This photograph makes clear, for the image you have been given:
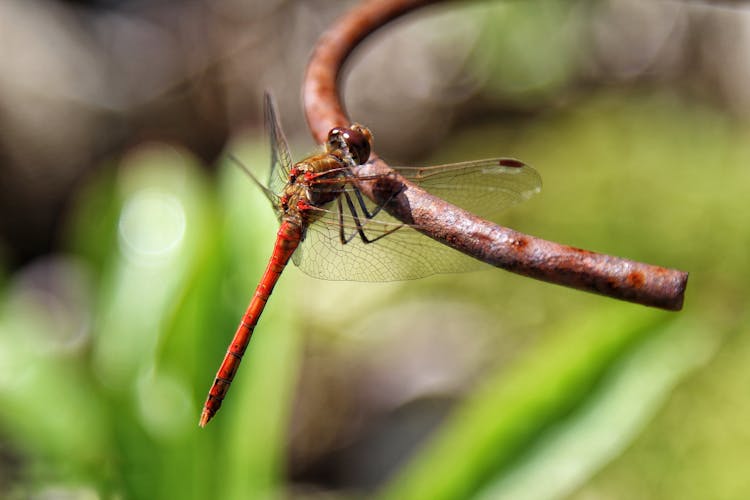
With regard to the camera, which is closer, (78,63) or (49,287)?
(49,287)

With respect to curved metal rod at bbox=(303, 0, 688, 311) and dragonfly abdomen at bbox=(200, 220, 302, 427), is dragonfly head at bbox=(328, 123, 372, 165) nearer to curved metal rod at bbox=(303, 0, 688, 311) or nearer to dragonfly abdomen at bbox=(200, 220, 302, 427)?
dragonfly abdomen at bbox=(200, 220, 302, 427)

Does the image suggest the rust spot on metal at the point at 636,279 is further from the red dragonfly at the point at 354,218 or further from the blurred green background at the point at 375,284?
the blurred green background at the point at 375,284

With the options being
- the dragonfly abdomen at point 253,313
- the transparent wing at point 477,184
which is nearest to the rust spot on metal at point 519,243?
the transparent wing at point 477,184

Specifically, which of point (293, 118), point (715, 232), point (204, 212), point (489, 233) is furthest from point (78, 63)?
point (489, 233)

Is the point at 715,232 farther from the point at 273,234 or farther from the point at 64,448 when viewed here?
the point at 64,448

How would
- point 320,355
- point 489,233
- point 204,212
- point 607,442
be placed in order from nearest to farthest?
point 489,233 → point 607,442 → point 204,212 → point 320,355

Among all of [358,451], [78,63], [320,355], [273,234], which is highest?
[78,63]

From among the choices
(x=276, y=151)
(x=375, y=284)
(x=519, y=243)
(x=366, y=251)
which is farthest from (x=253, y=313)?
(x=375, y=284)
